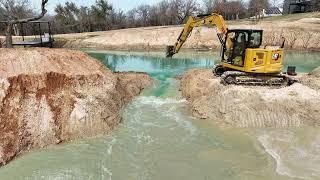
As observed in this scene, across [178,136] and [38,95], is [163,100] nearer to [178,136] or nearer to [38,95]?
[178,136]

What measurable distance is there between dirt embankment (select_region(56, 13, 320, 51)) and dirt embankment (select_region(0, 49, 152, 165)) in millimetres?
30502

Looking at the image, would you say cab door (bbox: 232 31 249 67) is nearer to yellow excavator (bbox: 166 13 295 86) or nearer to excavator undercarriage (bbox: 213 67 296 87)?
yellow excavator (bbox: 166 13 295 86)

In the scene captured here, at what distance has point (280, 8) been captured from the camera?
93.3 meters

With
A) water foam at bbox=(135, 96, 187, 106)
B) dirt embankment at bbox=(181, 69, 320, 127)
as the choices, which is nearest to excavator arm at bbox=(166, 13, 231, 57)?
dirt embankment at bbox=(181, 69, 320, 127)

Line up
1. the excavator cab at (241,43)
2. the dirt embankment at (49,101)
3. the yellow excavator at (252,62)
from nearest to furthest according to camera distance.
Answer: the dirt embankment at (49,101) < the yellow excavator at (252,62) < the excavator cab at (241,43)

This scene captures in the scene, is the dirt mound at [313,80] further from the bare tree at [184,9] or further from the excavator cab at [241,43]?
the bare tree at [184,9]

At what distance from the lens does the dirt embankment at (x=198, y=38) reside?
4159 centimetres

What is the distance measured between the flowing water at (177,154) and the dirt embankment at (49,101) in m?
0.49

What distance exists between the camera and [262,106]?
48.3 ft

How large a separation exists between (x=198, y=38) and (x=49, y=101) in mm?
34868

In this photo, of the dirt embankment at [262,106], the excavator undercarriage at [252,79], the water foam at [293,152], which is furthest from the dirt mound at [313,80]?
the water foam at [293,152]

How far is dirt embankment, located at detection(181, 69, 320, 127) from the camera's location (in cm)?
1430

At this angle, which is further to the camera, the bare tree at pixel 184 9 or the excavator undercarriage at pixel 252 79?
the bare tree at pixel 184 9

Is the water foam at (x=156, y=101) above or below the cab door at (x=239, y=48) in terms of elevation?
below
